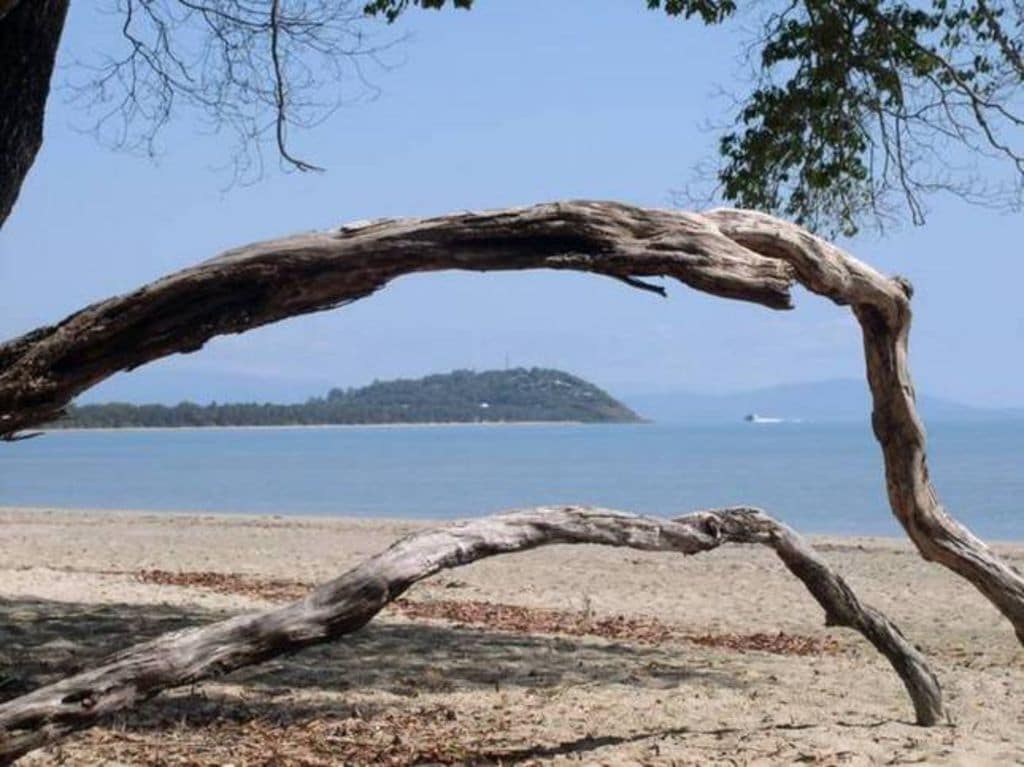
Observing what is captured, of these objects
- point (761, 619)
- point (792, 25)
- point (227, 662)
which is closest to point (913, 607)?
point (761, 619)

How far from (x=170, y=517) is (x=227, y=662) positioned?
29.8m

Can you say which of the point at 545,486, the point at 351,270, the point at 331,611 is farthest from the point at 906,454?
the point at 545,486

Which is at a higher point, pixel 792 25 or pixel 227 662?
pixel 792 25

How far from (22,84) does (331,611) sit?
3.02 metres

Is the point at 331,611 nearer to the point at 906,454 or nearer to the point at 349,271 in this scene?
the point at 349,271

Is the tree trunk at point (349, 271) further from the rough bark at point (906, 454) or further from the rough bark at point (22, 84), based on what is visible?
the rough bark at point (22, 84)

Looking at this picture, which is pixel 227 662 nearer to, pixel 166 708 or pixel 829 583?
pixel 166 708

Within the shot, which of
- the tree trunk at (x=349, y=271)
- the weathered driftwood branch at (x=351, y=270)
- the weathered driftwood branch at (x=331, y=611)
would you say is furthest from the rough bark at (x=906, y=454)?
the weathered driftwood branch at (x=351, y=270)

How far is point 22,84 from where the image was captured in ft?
22.5

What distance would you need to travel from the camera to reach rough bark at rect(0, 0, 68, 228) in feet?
22.4

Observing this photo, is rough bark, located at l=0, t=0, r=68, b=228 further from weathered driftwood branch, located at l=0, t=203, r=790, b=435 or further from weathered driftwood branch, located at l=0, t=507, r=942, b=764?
weathered driftwood branch, located at l=0, t=507, r=942, b=764

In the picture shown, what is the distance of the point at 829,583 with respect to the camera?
6910mm

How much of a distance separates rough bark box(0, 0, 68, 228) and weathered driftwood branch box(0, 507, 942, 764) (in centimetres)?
264

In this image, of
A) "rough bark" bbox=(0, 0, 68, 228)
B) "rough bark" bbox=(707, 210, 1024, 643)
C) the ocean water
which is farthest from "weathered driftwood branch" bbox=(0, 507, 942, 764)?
the ocean water
